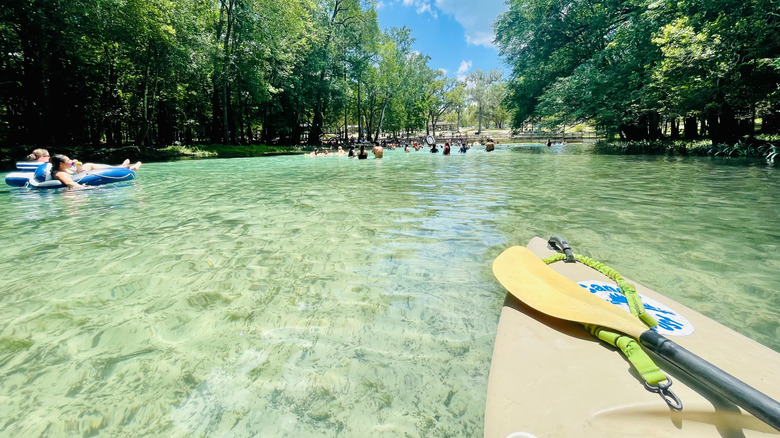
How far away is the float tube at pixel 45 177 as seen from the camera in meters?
9.84

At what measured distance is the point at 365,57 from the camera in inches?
1522

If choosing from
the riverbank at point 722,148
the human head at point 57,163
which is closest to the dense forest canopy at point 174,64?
the human head at point 57,163

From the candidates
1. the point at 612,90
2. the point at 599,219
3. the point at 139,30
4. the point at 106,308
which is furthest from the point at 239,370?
the point at 612,90

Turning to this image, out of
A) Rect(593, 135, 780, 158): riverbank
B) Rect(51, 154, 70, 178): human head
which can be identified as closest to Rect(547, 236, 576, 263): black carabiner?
Rect(51, 154, 70, 178): human head

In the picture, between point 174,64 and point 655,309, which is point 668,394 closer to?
point 655,309

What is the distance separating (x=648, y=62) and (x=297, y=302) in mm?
25677

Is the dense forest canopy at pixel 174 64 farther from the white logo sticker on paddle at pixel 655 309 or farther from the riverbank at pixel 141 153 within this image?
the white logo sticker on paddle at pixel 655 309

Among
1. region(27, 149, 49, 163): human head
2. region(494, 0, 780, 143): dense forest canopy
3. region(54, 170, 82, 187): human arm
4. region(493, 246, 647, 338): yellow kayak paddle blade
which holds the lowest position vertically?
region(493, 246, 647, 338): yellow kayak paddle blade

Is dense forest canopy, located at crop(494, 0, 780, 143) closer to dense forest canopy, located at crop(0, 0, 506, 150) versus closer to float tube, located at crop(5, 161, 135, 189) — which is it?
dense forest canopy, located at crop(0, 0, 506, 150)

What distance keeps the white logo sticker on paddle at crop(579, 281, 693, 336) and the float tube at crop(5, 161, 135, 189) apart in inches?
540

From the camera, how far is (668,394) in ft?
4.47

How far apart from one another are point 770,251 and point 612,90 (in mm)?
22979

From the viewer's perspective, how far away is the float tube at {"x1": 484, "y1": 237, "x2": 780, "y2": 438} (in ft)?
4.15

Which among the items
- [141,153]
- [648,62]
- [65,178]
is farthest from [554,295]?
[141,153]
